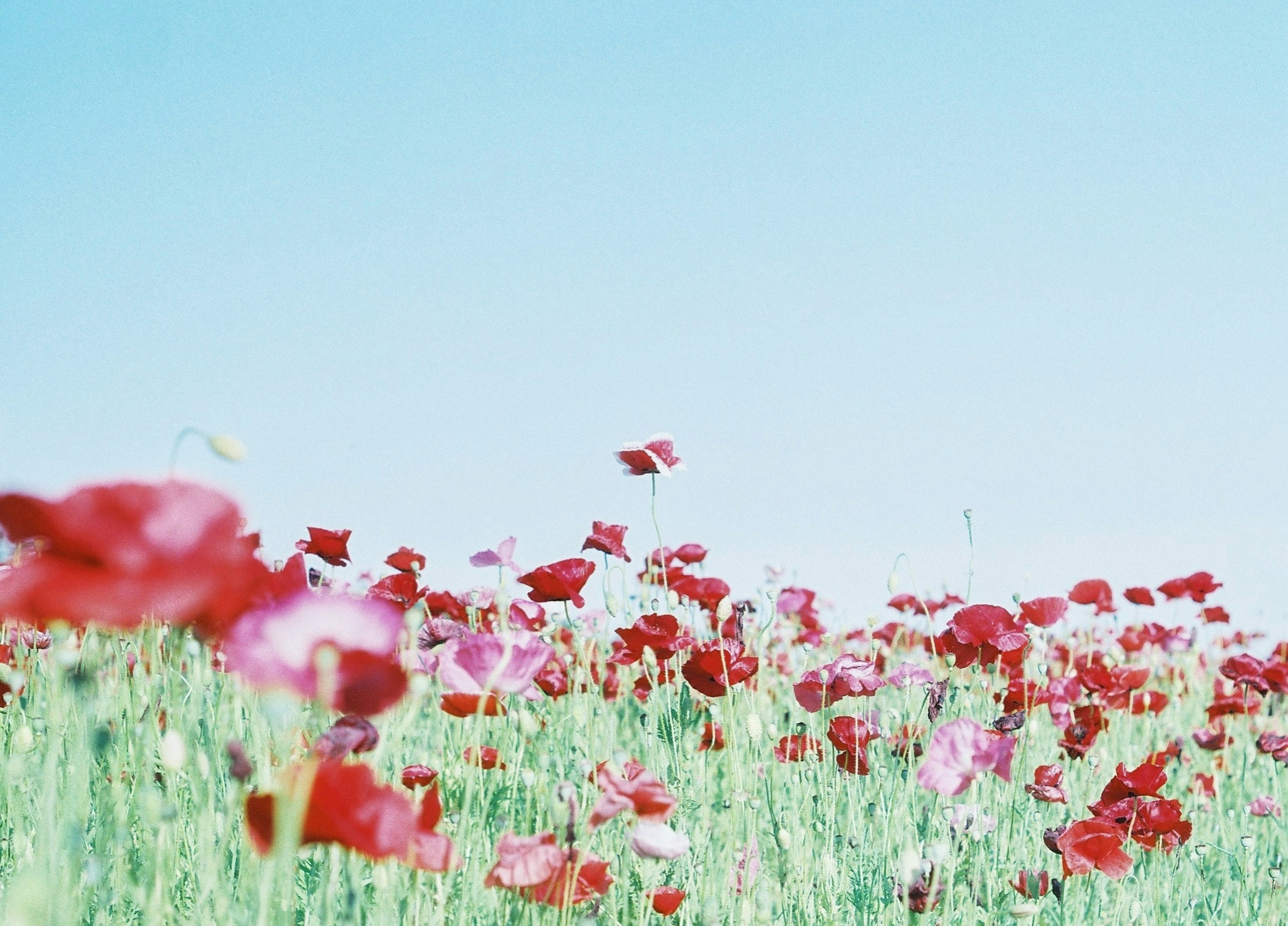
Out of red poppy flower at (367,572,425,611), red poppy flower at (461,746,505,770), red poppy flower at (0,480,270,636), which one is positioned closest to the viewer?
red poppy flower at (0,480,270,636)

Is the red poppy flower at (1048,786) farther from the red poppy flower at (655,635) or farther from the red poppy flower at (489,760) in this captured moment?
the red poppy flower at (489,760)

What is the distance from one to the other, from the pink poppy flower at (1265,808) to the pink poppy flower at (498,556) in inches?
90.9

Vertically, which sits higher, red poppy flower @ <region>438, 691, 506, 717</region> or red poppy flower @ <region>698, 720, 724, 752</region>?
red poppy flower @ <region>698, 720, 724, 752</region>

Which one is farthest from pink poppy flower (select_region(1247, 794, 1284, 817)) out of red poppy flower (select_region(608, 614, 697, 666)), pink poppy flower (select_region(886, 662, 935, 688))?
red poppy flower (select_region(608, 614, 697, 666))

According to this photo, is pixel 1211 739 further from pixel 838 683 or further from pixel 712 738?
pixel 838 683

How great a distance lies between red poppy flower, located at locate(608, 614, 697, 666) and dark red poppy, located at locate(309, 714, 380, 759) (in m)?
1.16

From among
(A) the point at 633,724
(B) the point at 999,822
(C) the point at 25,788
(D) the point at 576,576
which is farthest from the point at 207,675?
(A) the point at 633,724

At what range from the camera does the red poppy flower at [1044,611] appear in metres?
2.58

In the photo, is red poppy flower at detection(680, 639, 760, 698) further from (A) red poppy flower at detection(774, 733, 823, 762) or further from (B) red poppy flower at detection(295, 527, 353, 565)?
(B) red poppy flower at detection(295, 527, 353, 565)

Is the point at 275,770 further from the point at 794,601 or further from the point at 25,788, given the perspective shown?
Result: the point at 794,601

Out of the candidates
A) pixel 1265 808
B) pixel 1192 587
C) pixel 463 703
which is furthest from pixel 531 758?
pixel 1192 587

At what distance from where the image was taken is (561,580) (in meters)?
2.05

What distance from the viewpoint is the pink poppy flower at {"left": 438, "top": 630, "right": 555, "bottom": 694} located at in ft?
4.03

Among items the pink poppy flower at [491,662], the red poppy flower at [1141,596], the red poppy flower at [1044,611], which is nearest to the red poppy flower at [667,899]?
the pink poppy flower at [491,662]
